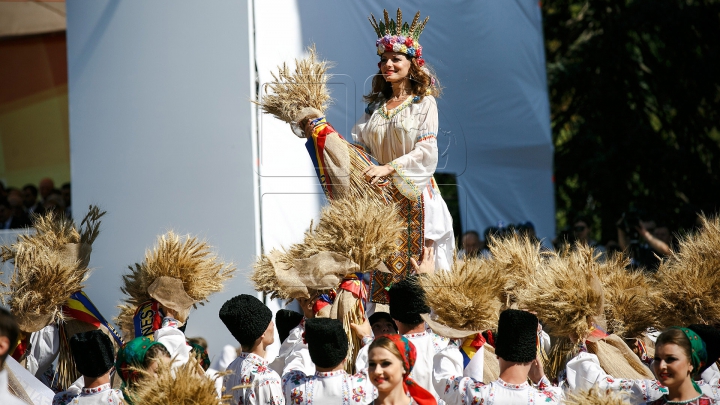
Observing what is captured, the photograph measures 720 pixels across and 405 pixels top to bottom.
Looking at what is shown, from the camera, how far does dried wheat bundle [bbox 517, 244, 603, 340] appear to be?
4.03 metres

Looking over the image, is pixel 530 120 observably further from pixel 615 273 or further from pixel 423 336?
pixel 423 336

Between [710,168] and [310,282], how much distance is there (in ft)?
29.4

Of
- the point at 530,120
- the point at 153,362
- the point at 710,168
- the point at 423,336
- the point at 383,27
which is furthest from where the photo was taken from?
the point at 710,168

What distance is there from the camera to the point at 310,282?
4.33m

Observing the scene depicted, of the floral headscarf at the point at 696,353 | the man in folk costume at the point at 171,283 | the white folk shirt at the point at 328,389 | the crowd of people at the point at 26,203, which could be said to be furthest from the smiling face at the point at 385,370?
the crowd of people at the point at 26,203

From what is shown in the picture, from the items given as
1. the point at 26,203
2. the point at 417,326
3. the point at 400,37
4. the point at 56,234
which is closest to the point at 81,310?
the point at 56,234

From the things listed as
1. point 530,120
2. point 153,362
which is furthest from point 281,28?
point 530,120

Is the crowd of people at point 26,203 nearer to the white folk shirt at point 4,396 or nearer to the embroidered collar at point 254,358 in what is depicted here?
the embroidered collar at point 254,358

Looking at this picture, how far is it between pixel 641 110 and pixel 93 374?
387 inches

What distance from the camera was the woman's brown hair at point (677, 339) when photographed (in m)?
3.41

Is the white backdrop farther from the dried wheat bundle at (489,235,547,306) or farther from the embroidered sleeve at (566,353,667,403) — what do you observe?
the embroidered sleeve at (566,353,667,403)

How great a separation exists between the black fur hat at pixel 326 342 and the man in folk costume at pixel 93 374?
0.84 metres

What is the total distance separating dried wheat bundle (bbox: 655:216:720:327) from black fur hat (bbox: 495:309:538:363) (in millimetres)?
1269

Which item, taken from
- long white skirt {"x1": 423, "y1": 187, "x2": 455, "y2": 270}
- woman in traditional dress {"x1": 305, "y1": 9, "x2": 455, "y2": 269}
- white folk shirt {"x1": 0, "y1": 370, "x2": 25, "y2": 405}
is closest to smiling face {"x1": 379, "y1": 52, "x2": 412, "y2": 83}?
woman in traditional dress {"x1": 305, "y1": 9, "x2": 455, "y2": 269}
